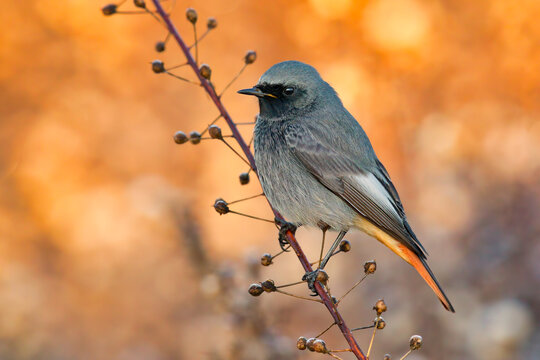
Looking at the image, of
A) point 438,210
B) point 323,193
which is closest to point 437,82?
point 438,210

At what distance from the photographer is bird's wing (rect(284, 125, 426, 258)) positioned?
12.6ft

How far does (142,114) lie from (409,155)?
325 centimetres

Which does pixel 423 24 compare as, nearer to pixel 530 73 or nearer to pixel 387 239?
pixel 530 73

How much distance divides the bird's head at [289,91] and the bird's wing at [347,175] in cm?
17

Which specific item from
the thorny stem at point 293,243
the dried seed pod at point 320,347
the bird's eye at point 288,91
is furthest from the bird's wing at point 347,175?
the dried seed pod at point 320,347

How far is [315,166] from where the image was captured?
3.90 meters

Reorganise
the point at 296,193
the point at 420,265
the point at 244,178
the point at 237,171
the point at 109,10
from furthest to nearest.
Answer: the point at 237,171 → the point at 296,193 → the point at 420,265 → the point at 244,178 → the point at 109,10

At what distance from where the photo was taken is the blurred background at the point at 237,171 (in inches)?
210

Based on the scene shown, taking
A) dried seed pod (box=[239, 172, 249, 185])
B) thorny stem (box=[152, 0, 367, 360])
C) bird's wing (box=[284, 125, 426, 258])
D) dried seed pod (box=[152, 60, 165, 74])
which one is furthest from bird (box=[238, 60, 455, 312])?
dried seed pod (box=[152, 60, 165, 74])

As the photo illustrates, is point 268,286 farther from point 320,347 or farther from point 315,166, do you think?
point 315,166

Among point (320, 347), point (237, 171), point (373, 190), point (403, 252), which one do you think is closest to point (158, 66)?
point (320, 347)

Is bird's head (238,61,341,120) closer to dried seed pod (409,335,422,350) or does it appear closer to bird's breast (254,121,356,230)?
bird's breast (254,121,356,230)

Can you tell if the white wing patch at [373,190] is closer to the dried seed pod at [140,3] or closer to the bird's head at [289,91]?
the bird's head at [289,91]

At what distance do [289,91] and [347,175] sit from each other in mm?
688
